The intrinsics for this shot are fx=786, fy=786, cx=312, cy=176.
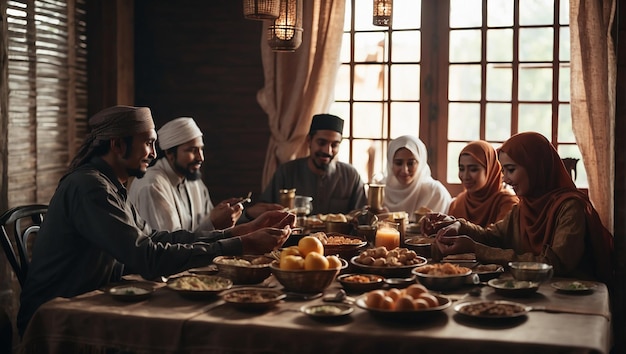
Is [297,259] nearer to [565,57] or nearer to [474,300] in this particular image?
[474,300]

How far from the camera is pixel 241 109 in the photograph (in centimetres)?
632

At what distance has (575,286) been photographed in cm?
296

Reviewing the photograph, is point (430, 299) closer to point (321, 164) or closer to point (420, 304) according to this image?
point (420, 304)

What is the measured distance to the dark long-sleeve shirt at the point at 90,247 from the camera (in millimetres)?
3037

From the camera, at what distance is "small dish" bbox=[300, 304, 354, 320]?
97.9 inches

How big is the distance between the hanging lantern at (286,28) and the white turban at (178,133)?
0.84 metres

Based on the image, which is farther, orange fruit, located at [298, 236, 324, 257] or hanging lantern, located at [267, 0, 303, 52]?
hanging lantern, located at [267, 0, 303, 52]

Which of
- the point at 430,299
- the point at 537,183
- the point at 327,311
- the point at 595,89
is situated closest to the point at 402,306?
the point at 430,299

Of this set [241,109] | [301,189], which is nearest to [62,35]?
[241,109]

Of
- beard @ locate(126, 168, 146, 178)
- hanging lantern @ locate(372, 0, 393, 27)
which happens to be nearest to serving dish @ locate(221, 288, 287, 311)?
beard @ locate(126, 168, 146, 178)

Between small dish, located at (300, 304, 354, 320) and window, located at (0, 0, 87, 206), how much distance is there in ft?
9.70

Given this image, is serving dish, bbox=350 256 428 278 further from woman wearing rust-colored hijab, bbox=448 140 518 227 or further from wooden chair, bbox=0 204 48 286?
woman wearing rust-colored hijab, bbox=448 140 518 227

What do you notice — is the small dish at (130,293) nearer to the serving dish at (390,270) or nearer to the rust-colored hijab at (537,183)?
the serving dish at (390,270)

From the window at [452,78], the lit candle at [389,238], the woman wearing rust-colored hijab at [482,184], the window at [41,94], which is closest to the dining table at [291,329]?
the lit candle at [389,238]
